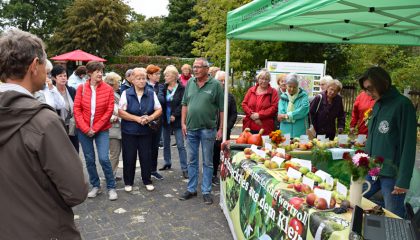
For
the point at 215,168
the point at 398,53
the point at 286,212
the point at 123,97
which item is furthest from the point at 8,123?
the point at 398,53

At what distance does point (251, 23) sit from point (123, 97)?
7.24 ft

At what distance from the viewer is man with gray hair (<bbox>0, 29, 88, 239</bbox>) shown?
150 centimetres

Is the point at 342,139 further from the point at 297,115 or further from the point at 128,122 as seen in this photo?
the point at 128,122

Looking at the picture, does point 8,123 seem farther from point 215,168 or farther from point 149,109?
point 215,168

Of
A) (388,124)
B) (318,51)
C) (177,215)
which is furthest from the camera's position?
(318,51)

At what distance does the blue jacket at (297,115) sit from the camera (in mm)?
5023

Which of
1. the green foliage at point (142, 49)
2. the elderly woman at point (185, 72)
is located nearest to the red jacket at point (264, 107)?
the elderly woman at point (185, 72)

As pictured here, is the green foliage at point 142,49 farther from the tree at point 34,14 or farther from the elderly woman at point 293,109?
the elderly woman at point 293,109

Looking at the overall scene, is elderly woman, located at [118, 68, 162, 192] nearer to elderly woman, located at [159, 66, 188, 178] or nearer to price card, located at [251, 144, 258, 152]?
elderly woman, located at [159, 66, 188, 178]

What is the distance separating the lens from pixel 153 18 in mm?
54875

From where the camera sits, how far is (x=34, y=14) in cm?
3866

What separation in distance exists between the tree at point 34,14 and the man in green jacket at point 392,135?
131ft

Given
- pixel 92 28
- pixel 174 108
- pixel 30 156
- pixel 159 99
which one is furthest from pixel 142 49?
pixel 30 156

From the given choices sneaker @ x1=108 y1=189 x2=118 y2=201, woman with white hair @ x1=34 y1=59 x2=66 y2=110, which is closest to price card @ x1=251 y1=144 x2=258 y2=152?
sneaker @ x1=108 y1=189 x2=118 y2=201
